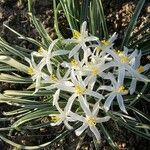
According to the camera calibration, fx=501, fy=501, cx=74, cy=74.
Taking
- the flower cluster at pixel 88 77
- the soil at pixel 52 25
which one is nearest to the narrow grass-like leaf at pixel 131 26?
the soil at pixel 52 25

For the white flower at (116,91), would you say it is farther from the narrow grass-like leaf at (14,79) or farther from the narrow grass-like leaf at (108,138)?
the narrow grass-like leaf at (14,79)

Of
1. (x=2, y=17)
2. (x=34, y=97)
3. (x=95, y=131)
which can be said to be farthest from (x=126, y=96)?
(x=2, y=17)

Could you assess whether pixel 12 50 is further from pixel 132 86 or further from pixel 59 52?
pixel 132 86

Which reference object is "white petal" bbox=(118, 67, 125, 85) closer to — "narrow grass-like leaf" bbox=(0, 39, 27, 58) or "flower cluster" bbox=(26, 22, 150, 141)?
"flower cluster" bbox=(26, 22, 150, 141)

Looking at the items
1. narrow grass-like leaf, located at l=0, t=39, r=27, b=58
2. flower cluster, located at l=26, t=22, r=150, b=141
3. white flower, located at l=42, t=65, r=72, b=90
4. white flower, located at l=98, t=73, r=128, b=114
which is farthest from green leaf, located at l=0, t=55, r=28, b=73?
white flower, located at l=98, t=73, r=128, b=114

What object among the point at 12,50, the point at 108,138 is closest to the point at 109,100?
the point at 108,138

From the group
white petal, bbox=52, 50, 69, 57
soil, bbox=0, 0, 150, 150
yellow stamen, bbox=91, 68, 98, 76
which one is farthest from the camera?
soil, bbox=0, 0, 150, 150

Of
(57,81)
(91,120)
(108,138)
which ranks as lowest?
(108,138)

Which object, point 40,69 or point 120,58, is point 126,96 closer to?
point 120,58
